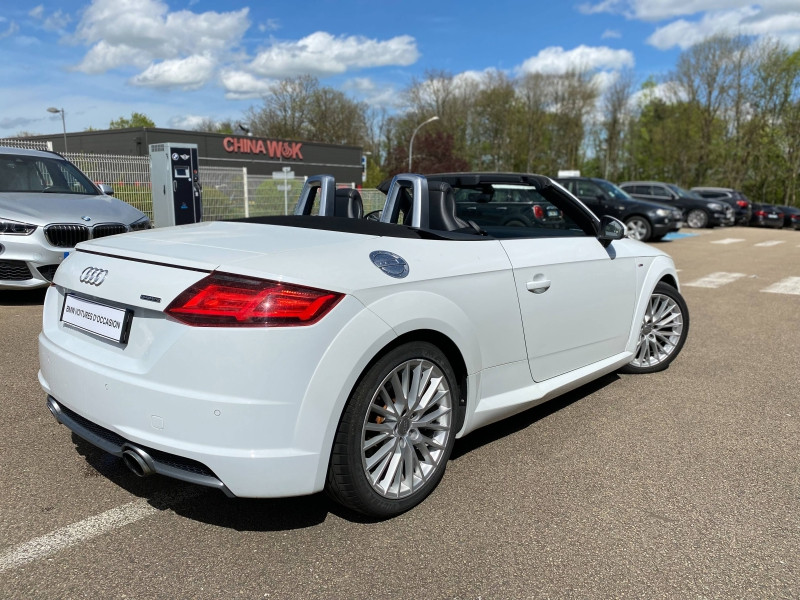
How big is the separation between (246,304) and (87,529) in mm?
1167

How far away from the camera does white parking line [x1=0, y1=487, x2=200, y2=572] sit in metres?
2.39

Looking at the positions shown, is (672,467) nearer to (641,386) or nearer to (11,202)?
(641,386)

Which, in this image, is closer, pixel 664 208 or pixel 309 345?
pixel 309 345

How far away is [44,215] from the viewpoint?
6.87 m

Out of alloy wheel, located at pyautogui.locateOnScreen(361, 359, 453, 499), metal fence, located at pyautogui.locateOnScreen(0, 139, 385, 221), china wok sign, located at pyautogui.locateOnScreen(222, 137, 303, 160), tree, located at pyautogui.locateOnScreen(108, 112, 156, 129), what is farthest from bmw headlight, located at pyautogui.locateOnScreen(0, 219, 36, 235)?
tree, located at pyautogui.locateOnScreen(108, 112, 156, 129)

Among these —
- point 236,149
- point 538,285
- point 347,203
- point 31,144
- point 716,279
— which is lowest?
point 716,279

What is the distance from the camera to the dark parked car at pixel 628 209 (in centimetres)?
1838

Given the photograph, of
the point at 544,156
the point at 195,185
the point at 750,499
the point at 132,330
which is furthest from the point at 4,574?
the point at 544,156

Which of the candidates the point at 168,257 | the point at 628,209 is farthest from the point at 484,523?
the point at 628,209

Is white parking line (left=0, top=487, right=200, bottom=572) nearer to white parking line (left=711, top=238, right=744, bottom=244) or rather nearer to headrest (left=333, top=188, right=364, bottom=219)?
headrest (left=333, top=188, right=364, bottom=219)

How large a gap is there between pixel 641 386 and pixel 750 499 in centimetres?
175

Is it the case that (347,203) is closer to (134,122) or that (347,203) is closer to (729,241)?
(729,241)

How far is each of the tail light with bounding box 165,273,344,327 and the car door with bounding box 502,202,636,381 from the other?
1279mm

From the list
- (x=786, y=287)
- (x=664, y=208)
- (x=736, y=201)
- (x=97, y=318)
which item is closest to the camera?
(x=97, y=318)
